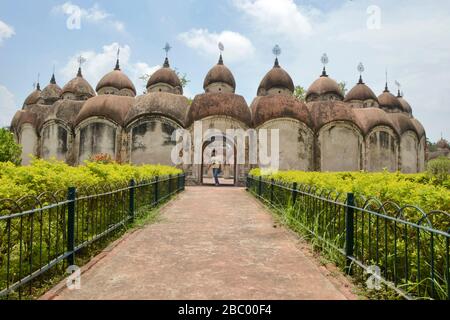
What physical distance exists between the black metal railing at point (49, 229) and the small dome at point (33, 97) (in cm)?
3789

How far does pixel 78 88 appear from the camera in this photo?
32.8 m

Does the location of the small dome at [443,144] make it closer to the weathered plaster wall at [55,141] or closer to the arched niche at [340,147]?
the arched niche at [340,147]

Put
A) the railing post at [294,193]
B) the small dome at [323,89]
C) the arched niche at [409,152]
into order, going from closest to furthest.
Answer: the railing post at [294,193] < the arched niche at [409,152] < the small dome at [323,89]

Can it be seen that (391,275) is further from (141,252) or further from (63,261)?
(63,261)

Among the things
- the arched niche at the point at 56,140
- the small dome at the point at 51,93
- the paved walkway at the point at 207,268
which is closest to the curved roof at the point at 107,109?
the arched niche at the point at 56,140

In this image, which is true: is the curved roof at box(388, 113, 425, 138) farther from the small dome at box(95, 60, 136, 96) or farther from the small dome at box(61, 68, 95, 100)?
the small dome at box(61, 68, 95, 100)

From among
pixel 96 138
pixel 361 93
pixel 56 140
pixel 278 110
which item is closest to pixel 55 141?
pixel 56 140

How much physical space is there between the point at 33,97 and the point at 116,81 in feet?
44.8

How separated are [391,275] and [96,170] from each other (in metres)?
5.64

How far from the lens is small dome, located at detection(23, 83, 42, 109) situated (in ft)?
128

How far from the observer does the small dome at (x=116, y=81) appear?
3256 cm

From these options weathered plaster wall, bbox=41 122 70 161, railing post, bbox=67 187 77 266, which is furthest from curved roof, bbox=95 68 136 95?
railing post, bbox=67 187 77 266

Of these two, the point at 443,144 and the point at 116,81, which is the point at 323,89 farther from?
the point at 443,144
